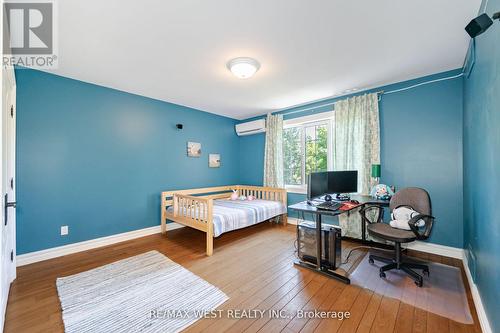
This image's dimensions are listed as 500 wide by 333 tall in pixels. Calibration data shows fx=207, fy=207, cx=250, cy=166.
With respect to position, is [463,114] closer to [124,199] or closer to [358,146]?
[358,146]

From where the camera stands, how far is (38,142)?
2.69m

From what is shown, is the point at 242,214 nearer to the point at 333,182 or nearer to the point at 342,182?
the point at 333,182

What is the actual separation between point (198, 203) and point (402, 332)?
2.59 metres

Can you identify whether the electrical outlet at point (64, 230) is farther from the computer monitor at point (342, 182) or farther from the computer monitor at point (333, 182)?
the computer monitor at point (342, 182)

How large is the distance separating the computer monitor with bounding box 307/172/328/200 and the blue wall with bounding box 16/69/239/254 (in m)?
2.66

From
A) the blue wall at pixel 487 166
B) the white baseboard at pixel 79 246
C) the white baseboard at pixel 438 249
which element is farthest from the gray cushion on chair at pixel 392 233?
the white baseboard at pixel 79 246

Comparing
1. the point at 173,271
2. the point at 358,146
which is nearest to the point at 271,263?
the point at 173,271

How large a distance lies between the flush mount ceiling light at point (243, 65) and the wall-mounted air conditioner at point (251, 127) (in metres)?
2.17

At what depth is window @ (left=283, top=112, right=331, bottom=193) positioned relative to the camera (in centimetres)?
400

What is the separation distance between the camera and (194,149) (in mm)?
4422

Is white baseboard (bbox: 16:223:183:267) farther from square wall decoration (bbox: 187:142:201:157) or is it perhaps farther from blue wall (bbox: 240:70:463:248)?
blue wall (bbox: 240:70:463:248)

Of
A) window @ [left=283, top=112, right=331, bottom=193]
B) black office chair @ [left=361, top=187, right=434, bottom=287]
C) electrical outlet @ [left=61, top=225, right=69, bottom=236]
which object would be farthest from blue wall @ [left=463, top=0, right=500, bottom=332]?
electrical outlet @ [left=61, top=225, right=69, bottom=236]

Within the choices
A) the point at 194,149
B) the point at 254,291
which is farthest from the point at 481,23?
the point at 194,149

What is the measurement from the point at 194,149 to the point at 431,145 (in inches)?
158
